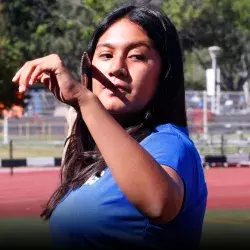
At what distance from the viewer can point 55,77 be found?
8.05ft

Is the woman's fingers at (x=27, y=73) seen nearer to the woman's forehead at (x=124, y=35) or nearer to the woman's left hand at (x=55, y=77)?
the woman's left hand at (x=55, y=77)

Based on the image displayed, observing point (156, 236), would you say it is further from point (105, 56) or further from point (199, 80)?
point (199, 80)

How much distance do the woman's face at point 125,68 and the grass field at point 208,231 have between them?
800 centimetres

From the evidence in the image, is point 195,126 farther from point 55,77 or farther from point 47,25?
point 55,77

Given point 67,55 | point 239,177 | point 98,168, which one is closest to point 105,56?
point 98,168

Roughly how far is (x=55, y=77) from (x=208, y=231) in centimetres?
1124

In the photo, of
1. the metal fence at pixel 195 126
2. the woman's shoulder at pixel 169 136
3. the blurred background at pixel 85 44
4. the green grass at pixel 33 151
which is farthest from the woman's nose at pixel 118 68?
the green grass at pixel 33 151

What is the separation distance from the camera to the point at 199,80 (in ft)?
219

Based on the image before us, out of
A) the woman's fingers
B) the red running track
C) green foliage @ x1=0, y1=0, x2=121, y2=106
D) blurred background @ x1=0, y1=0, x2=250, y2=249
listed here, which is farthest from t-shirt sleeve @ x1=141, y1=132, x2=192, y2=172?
green foliage @ x1=0, y1=0, x2=121, y2=106

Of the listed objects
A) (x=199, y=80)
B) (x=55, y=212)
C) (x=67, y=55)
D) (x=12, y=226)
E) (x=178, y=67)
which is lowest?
(x=199, y=80)

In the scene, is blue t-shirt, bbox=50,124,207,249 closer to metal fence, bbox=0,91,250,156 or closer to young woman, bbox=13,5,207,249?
young woman, bbox=13,5,207,249

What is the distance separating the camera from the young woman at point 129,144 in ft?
8.04

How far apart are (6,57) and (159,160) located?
17.8 metres

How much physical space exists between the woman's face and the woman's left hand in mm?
180
